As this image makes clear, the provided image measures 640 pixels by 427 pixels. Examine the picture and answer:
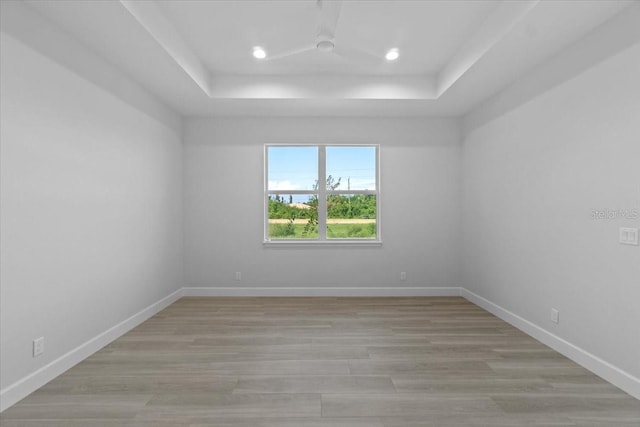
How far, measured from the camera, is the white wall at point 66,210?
214 centimetres

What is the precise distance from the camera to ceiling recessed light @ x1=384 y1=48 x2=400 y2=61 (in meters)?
3.50

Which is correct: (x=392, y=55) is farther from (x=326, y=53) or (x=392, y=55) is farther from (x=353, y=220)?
(x=353, y=220)

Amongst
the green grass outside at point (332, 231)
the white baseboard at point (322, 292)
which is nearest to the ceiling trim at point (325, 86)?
the green grass outside at point (332, 231)

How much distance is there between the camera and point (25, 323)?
2229mm

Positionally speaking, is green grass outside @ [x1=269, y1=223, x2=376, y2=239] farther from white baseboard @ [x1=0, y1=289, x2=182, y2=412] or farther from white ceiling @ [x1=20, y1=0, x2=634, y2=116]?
white baseboard @ [x1=0, y1=289, x2=182, y2=412]

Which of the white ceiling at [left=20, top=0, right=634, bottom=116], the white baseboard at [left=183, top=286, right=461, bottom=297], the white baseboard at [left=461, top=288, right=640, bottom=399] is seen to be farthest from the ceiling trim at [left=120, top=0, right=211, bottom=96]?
the white baseboard at [left=461, top=288, right=640, bottom=399]

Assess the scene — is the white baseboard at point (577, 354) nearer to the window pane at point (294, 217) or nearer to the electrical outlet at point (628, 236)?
the electrical outlet at point (628, 236)

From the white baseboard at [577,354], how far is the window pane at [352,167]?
7.64 feet

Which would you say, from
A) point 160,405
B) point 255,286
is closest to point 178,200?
point 255,286

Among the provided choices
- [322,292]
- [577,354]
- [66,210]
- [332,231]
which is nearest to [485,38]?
[577,354]

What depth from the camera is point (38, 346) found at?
7.63 feet

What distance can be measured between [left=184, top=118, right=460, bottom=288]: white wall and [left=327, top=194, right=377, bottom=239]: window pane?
216 millimetres

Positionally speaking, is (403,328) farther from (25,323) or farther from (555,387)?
(25,323)

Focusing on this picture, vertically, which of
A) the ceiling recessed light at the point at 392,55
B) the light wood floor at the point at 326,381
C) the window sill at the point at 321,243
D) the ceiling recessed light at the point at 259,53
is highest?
the ceiling recessed light at the point at 392,55
